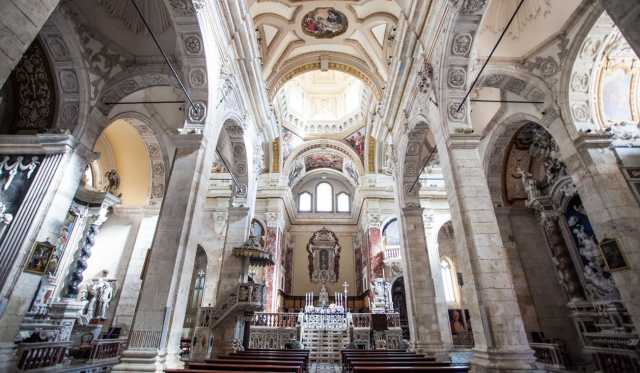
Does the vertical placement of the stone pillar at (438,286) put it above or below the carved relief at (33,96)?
below

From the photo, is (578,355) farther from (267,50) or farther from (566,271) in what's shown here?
(267,50)

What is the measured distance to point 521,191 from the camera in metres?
9.42

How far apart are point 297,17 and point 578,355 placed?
12.8 m

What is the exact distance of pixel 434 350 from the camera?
303 inches

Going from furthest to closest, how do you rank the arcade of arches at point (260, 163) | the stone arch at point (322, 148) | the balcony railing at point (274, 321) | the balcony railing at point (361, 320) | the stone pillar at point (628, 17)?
1. the stone arch at point (322, 148)
2. the balcony railing at point (361, 320)
3. the balcony railing at point (274, 321)
4. the arcade of arches at point (260, 163)
5. the stone pillar at point (628, 17)

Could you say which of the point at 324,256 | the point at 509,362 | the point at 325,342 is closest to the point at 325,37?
the point at 509,362

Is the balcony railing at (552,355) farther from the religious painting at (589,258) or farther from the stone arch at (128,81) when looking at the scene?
the stone arch at (128,81)

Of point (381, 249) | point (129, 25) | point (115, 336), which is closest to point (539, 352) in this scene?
point (381, 249)

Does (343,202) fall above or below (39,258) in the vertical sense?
above

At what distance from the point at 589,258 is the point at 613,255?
242 cm

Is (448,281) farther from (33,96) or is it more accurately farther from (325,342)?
(33,96)

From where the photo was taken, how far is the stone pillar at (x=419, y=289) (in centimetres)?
789

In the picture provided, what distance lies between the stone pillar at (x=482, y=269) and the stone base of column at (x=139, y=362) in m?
4.70

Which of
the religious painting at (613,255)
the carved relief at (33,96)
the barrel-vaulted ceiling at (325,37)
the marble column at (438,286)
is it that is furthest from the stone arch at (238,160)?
the religious painting at (613,255)
